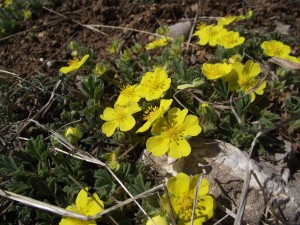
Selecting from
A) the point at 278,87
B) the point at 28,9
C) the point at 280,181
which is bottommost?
the point at 280,181

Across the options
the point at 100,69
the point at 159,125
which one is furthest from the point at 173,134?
the point at 100,69

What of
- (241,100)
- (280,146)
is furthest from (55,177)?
(280,146)

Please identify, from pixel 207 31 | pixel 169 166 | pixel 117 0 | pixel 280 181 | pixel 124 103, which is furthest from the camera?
pixel 117 0

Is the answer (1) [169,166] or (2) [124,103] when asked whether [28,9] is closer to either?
(2) [124,103]

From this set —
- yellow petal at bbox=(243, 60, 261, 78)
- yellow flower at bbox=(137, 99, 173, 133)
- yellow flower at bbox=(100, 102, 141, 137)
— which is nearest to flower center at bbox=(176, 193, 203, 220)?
yellow flower at bbox=(137, 99, 173, 133)

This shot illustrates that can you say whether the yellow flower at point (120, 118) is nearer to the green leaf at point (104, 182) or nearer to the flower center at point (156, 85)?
the flower center at point (156, 85)
